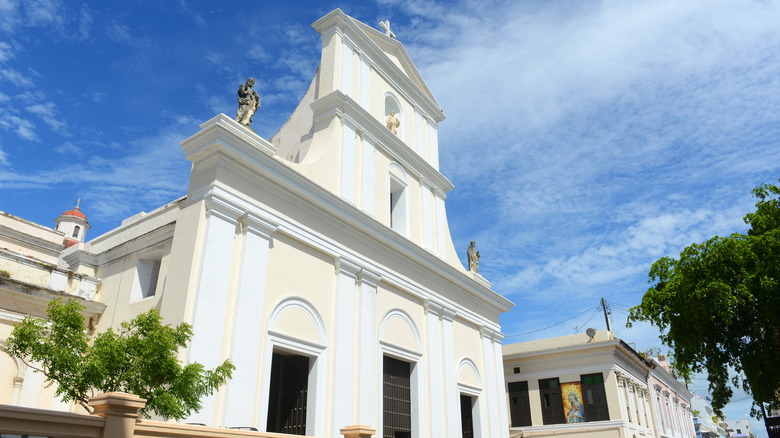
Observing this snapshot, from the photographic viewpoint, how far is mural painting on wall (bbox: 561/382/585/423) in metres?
26.3

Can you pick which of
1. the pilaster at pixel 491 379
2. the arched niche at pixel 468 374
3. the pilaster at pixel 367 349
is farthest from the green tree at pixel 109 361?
the pilaster at pixel 491 379

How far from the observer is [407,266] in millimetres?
15562

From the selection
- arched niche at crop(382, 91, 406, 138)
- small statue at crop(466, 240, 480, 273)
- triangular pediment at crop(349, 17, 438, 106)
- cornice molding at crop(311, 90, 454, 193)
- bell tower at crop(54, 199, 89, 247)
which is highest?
bell tower at crop(54, 199, 89, 247)

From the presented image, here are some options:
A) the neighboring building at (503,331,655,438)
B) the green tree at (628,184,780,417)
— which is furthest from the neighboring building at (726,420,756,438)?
the green tree at (628,184,780,417)

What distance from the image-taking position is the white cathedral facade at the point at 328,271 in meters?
10.2

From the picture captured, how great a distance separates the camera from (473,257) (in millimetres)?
20250

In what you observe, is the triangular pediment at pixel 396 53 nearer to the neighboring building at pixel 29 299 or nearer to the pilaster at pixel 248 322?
the pilaster at pixel 248 322

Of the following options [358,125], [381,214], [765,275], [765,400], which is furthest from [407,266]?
[765,400]

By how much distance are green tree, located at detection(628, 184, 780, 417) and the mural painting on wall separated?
35.6ft

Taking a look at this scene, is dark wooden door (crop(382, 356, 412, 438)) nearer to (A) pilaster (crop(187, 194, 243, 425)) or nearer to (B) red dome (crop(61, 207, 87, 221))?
(A) pilaster (crop(187, 194, 243, 425))

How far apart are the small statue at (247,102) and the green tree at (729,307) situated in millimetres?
12776

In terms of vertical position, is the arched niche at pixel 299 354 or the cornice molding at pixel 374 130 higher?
the cornice molding at pixel 374 130

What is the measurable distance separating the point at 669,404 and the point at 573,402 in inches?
681

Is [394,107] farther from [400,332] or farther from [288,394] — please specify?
[288,394]
